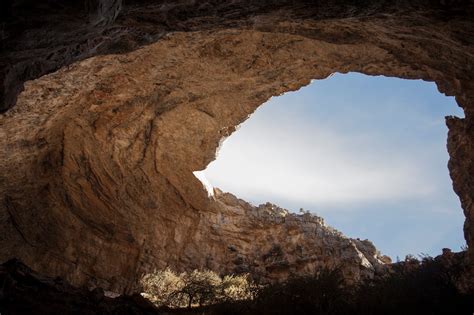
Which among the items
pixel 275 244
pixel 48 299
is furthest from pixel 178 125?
pixel 48 299

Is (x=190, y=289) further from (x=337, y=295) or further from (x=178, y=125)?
(x=178, y=125)

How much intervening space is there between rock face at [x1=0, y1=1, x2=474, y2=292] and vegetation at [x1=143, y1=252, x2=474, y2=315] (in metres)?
2.12

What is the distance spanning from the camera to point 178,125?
17984 mm

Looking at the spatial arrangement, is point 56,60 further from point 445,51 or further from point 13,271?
point 445,51

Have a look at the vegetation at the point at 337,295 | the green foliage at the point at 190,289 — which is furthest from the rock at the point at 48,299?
the green foliage at the point at 190,289

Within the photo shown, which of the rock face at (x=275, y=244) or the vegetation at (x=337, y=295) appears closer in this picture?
the vegetation at (x=337, y=295)

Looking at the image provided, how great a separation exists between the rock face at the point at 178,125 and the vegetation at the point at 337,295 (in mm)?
2120

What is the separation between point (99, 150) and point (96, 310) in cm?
995

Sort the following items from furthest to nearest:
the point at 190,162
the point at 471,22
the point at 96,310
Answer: the point at 190,162
the point at 96,310
the point at 471,22

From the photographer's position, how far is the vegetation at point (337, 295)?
11.1 meters

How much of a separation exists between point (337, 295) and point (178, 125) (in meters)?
10.1

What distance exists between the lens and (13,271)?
353 inches

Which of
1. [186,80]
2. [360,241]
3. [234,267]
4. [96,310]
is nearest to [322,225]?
[360,241]

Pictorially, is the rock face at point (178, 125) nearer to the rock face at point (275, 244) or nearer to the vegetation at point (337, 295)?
the rock face at point (275, 244)
